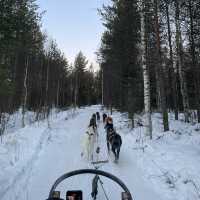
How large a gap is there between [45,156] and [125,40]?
12044mm

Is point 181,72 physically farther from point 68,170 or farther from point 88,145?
point 68,170

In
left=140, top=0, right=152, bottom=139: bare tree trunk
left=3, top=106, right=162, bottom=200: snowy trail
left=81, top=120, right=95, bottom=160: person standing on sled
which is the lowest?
left=3, top=106, right=162, bottom=200: snowy trail

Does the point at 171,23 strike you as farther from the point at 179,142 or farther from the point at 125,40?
the point at 179,142

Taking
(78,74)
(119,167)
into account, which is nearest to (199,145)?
(119,167)

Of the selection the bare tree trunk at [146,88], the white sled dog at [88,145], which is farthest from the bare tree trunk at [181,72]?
the white sled dog at [88,145]

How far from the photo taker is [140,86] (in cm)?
2072

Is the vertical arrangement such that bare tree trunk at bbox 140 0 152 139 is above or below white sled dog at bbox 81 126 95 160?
above

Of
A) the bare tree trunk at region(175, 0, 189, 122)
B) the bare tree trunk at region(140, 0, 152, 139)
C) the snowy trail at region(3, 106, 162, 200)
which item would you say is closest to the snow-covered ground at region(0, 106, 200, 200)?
the snowy trail at region(3, 106, 162, 200)

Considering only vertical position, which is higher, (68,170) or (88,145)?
(88,145)

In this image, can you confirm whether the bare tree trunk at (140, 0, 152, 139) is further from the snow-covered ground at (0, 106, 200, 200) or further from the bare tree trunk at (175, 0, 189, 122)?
the bare tree trunk at (175, 0, 189, 122)

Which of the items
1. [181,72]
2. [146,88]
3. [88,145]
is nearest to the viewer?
[88,145]

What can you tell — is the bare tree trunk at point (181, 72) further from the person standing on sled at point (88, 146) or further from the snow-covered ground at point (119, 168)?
the person standing on sled at point (88, 146)

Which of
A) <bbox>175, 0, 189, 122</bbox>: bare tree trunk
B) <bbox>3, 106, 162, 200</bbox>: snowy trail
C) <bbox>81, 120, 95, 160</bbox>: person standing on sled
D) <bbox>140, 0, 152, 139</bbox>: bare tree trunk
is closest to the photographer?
<bbox>3, 106, 162, 200</bbox>: snowy trail

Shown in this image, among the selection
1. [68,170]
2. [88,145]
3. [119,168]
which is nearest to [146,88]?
[88,145]
